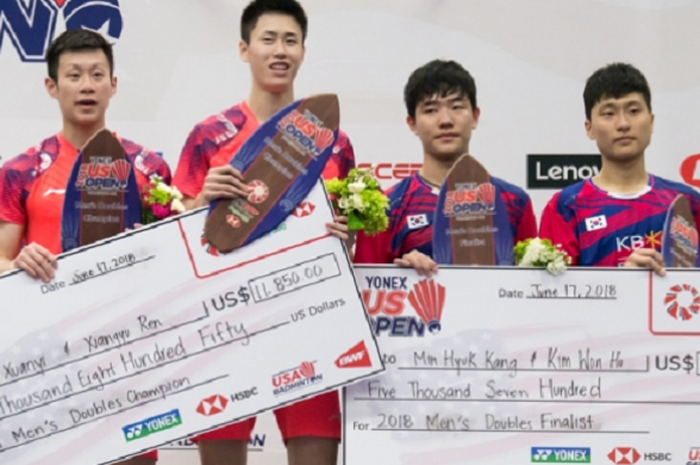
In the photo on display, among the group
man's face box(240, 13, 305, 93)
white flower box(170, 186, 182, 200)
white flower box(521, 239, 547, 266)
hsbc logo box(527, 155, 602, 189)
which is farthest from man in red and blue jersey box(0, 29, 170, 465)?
hsbc logo box(527, 155, 602, 189)

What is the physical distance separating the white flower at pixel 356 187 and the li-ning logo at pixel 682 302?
3.39 feet

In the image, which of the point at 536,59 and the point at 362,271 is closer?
the point at 362,271

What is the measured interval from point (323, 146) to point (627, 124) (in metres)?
1.16

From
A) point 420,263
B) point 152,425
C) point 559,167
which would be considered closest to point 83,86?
point 152,425

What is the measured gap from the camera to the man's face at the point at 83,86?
12.5 feet

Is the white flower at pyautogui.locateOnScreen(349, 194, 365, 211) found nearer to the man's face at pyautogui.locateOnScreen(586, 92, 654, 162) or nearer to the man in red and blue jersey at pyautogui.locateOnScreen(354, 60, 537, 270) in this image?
the man in red and blue jersey at pyautogui.locateOnScreen(354, 60, 537, 270)

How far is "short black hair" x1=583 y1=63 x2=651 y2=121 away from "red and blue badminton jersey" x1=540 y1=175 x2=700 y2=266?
314 millimetres

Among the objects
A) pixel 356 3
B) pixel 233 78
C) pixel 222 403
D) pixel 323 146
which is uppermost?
pixel 356 3

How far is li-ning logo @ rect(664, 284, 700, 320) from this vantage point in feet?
11.3

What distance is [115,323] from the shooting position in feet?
11.1

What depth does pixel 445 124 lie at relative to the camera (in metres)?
3.92

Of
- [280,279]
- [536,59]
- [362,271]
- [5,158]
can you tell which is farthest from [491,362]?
[5,158]

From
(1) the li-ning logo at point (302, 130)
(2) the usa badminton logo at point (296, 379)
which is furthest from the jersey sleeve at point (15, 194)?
(2) the usa badminton logo at point (296, 379)

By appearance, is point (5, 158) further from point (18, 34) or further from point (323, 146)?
point (323, 146)
